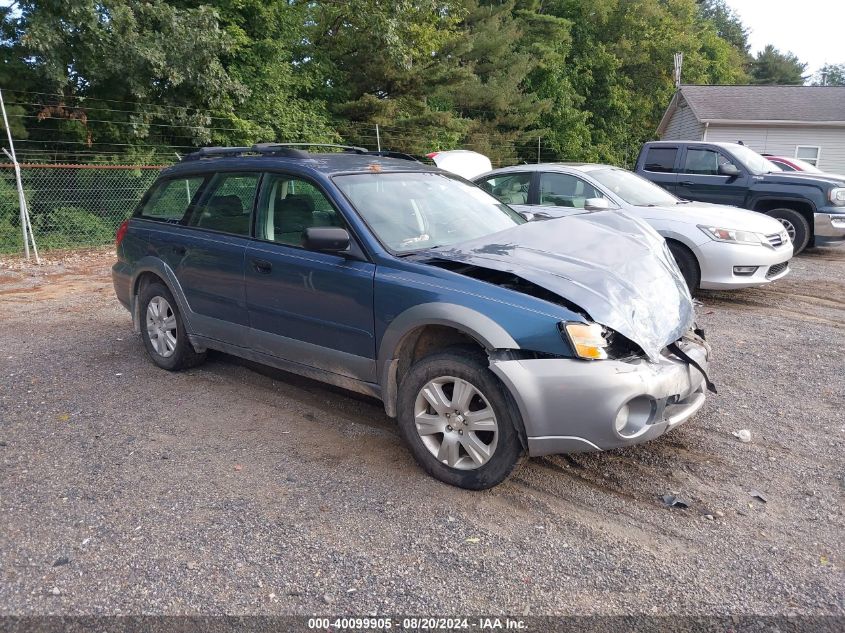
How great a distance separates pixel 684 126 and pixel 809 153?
5.71 metres

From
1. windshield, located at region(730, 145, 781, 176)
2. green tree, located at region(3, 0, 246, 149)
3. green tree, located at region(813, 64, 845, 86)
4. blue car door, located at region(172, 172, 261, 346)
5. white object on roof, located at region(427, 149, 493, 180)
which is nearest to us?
blue car door, located at region(172, 172, 261, 346)

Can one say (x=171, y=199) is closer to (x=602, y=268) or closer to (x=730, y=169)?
(x=602, y=268)

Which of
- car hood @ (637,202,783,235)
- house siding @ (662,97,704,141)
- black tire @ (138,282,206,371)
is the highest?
house siding @ (662,97,704,141)

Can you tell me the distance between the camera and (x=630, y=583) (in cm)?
282

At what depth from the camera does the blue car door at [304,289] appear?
4.00m

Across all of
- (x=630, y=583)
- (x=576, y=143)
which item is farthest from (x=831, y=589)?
(x=576, y=143)

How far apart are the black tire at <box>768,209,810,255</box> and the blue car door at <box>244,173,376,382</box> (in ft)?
29.2

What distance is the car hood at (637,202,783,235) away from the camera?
7.50 metres

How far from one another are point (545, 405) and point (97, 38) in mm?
12761

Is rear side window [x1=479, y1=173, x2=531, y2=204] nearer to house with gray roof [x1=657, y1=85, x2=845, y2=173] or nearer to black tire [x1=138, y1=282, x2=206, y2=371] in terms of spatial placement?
black tire [x1=138, y1=282, x2=206, y2=371]

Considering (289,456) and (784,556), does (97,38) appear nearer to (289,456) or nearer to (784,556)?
(289,456)

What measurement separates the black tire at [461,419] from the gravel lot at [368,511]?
0.36 ft

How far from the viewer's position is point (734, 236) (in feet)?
24.2

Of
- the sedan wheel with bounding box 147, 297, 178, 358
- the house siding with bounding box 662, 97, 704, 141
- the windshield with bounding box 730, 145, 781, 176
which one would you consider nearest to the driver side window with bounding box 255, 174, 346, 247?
the sedan wheel with bounding box 147, 297, 178, 358
